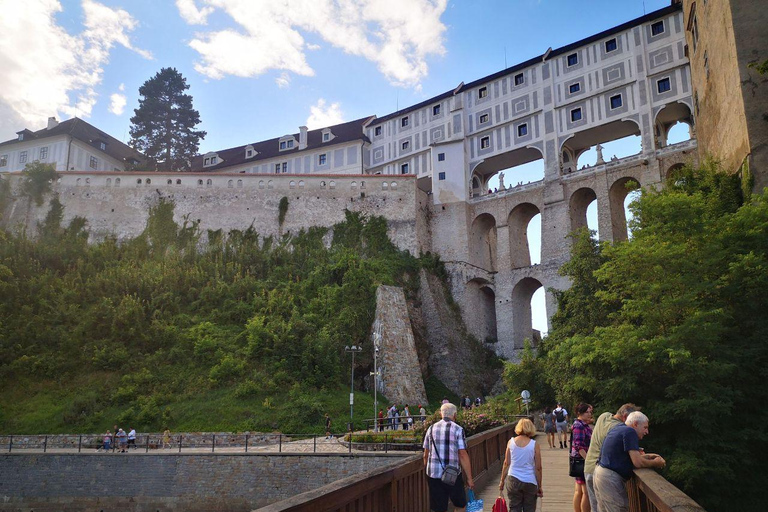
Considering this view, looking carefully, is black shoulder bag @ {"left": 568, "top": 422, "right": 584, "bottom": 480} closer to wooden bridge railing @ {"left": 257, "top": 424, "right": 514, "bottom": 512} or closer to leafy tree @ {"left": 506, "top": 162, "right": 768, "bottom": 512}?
wooden bridge railing @ {"left": 257, "top": 424, "right": 514, "bottom": 512}

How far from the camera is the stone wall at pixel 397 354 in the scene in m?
33.2

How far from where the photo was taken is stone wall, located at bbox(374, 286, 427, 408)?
33.2 metres

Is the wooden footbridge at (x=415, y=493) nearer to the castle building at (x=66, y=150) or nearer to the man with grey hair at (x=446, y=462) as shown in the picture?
the man with grey hair at (x=446, y=462)

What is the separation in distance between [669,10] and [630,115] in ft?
23.0

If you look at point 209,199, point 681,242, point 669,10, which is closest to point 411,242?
point 209,199

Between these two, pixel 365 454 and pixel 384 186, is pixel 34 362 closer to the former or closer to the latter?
pixel 365 454

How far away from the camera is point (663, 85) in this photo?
38.6 metres

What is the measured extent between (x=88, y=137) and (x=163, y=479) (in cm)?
4451

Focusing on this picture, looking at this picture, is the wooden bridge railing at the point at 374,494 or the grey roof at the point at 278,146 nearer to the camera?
the wooden bridge railing at the point at 374,494

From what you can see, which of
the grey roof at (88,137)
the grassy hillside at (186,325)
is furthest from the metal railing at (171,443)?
the grey roof at (88,137)

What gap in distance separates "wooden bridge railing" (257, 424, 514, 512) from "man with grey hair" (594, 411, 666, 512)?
87.5 inches

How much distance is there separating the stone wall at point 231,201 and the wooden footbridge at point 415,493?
109 ft

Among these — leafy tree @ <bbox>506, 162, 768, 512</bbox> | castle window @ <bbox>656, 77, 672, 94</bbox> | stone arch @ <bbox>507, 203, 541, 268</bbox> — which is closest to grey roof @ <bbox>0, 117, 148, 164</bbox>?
stone arch @ <bbox>507, 203, 541, 268</bbox>

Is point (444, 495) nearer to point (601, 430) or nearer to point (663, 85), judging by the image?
point (601, 430)
